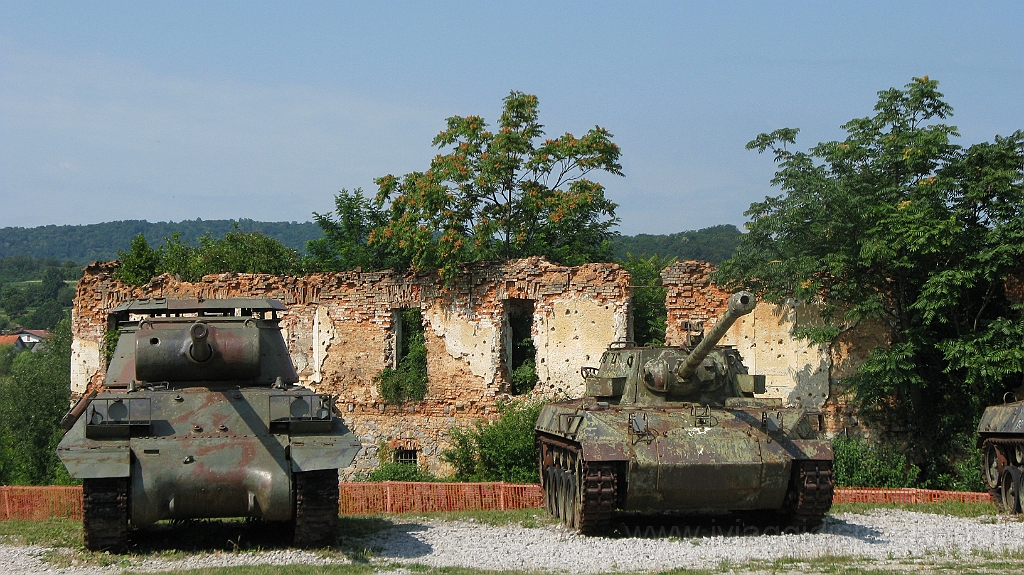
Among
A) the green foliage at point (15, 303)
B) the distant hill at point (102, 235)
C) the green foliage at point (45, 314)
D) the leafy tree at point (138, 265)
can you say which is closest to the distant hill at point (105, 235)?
the distant hill at point (102, 235)

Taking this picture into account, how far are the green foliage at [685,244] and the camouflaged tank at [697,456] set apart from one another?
144ft

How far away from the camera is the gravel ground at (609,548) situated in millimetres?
10570

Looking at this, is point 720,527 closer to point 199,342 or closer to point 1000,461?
point 1000,461

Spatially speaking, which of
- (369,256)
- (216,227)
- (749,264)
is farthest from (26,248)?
(749,264)

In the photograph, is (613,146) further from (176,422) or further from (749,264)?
(176,422)

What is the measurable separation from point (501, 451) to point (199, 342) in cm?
786

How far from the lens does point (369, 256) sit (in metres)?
29.2

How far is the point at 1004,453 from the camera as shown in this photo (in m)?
14.9

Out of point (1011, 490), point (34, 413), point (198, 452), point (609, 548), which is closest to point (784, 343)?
point (1011, 490)

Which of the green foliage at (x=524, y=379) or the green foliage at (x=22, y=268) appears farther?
the green foliage at (x=22, y=268)

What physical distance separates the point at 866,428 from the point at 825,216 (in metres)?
3.92

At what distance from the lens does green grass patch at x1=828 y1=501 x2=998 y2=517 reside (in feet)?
47.4

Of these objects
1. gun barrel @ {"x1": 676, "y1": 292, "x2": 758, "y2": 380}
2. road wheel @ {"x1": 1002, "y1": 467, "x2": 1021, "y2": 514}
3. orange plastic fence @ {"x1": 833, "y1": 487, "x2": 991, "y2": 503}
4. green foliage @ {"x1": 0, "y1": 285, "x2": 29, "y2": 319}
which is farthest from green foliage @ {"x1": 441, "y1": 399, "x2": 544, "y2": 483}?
green foliage @ {"x1": 0, "y1": 285, "x2": 29, "y2": 319}

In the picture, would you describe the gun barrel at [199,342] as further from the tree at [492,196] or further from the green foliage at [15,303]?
the green foliage at [15,303]
